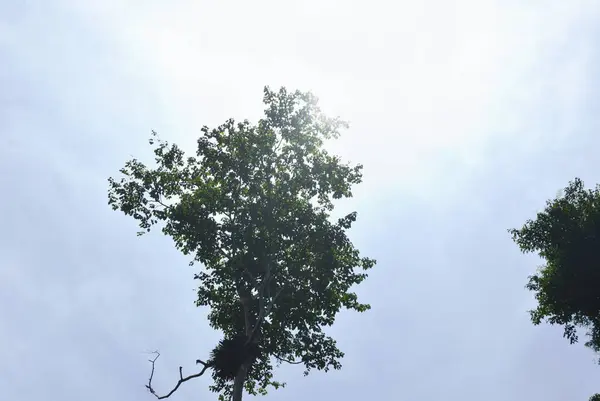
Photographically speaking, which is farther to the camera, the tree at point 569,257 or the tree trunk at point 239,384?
the tree at point 569,257

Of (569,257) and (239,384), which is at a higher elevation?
(569,257)

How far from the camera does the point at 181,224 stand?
23.9 metres

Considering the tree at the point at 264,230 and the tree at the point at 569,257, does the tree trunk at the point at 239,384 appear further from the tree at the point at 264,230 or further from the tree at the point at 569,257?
the tree at the point at 569,257

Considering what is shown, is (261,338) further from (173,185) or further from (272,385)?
(173,185)

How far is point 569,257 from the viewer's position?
2702 cm

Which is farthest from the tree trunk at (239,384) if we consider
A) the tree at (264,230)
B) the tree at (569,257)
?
the tree at (569,257)

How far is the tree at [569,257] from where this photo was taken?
1042 inches

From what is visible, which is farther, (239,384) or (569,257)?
(569,257)

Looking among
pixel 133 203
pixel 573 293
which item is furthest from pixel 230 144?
pixel 573 293

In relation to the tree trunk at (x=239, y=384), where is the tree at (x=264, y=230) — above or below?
above

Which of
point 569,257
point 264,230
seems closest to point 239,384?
point 264,230

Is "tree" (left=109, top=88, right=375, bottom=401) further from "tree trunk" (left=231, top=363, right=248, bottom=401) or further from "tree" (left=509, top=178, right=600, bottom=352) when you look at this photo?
"tree" (left=509, top=178, right=600, bottom=352)

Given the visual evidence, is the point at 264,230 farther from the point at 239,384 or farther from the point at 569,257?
the point at 569,257

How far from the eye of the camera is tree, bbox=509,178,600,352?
2647 cm
